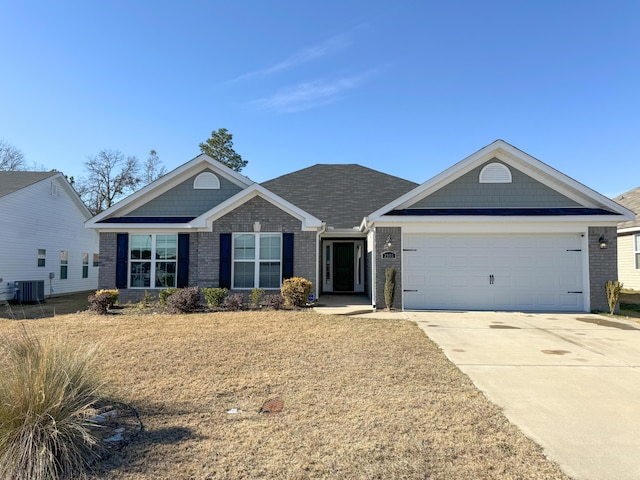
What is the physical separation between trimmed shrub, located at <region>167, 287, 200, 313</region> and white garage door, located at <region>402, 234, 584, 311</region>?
261 inches

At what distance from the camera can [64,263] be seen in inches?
794

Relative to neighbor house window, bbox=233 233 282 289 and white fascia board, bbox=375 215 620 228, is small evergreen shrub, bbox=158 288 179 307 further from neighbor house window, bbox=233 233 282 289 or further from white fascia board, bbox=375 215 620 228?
white fascia board, bbox=375 215 620 228

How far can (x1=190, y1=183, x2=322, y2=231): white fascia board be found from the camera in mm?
12938

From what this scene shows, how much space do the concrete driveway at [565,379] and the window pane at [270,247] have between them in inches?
215

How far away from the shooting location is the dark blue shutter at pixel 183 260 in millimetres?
13391

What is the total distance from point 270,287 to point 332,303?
2.25 metres

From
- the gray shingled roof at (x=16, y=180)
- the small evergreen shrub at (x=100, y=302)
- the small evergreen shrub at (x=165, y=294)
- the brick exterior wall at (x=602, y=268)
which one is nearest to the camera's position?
the brick exterior wall at (x=602, y=268)

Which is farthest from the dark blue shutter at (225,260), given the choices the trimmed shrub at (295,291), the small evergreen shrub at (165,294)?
the trimmed shrub at (295,291)

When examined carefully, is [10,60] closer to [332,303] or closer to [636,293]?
[332,303]

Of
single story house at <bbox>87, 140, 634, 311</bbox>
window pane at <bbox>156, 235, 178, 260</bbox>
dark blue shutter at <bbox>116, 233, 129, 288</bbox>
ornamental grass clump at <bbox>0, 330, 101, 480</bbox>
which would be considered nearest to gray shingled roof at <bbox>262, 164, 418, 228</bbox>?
single story house at <bbox>87, 140, 634, 311</bbox>

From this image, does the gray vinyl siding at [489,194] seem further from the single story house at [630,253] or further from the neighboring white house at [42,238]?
the neighboring white house at [42,238]

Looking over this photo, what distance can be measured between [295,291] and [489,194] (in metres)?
7.01

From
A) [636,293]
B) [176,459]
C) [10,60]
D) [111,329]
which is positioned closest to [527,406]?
[176,459]

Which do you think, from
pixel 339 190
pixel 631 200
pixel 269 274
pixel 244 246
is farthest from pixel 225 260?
pixel 631 200
